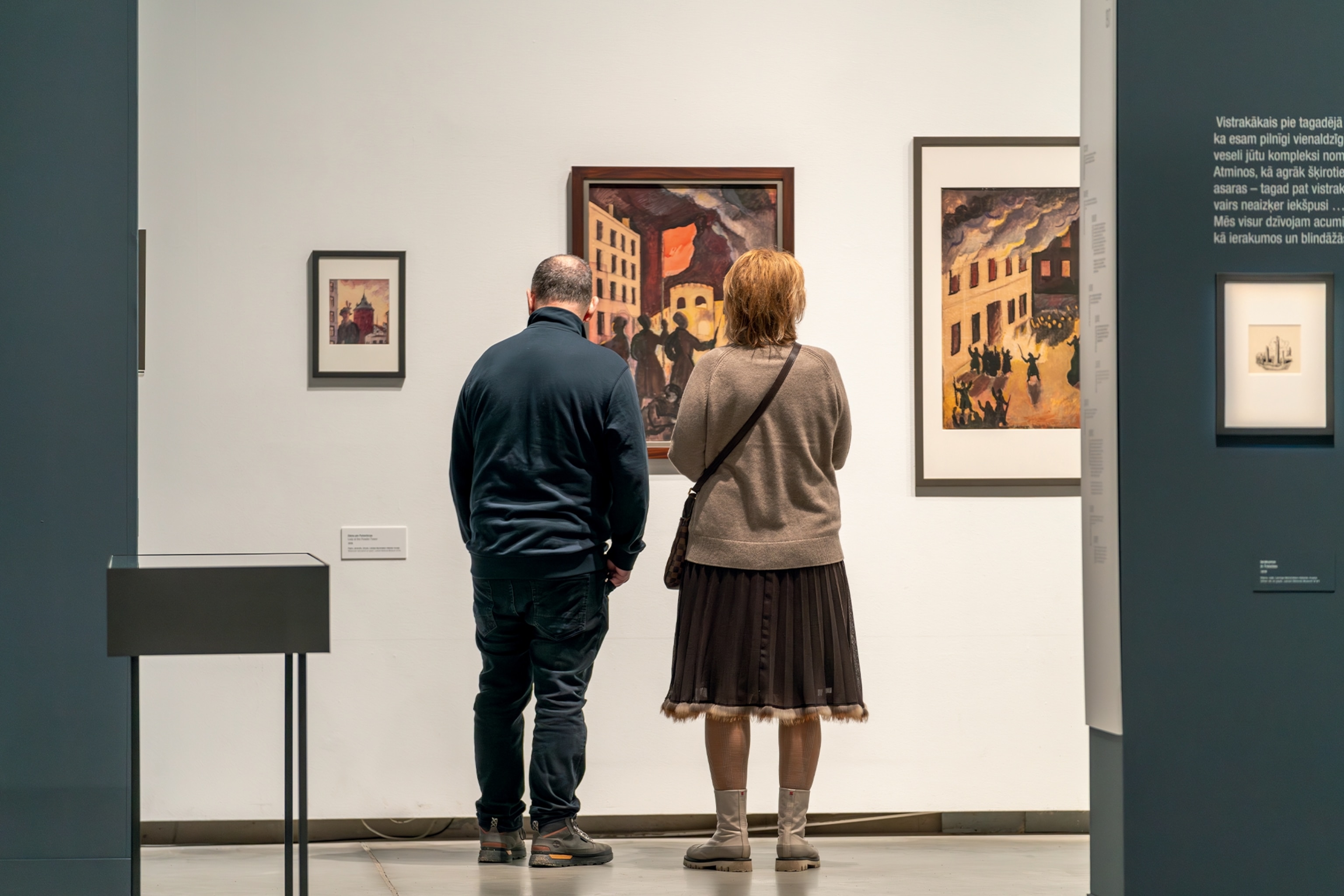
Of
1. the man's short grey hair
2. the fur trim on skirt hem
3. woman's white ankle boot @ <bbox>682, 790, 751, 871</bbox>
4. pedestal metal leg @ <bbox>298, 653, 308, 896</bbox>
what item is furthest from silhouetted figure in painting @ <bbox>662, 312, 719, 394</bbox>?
pedestal metal leg @ <bbox>298, 653, 308, 896</bbox>

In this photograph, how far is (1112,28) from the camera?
2.32 m

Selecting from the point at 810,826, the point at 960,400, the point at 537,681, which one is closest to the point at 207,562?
the point at 537,681

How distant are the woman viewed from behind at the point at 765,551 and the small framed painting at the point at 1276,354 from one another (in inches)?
44.8

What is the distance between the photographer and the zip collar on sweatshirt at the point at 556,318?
3430mm

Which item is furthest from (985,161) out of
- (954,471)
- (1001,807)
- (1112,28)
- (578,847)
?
(578,847)

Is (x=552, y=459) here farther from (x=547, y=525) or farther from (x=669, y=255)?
(x=669, y=255)

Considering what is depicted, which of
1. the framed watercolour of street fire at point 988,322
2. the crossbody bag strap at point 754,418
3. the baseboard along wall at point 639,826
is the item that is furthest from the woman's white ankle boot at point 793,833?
the framed watercolour of street fire at point 988,322

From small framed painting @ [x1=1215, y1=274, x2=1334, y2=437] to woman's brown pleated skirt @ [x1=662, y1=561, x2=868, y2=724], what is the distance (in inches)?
47.5

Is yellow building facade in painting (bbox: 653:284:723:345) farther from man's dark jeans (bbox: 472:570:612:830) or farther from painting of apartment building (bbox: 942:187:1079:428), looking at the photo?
man's dark jeans (bbox: 472:570:612:830)

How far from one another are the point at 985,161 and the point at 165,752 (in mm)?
3280

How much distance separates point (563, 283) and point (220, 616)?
1552mm

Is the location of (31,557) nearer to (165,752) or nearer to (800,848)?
(165,752)

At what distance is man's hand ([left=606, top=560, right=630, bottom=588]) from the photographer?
339 centimetres

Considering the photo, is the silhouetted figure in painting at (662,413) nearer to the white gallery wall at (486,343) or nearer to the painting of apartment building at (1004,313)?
the white gallery wall at (486,343)
